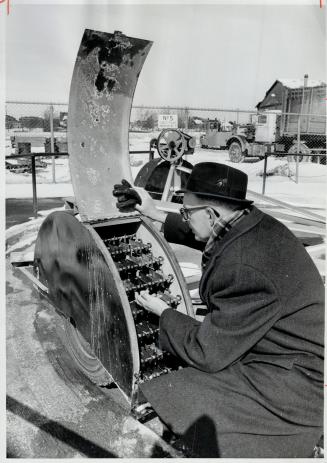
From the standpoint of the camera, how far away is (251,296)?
1662 millimetres

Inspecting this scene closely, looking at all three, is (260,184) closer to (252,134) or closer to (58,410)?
(252,134)

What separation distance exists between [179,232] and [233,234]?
4.14 ft

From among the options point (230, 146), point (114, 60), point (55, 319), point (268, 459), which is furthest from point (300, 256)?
point (230, 146)

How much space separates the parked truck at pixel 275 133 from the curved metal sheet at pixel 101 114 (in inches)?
602

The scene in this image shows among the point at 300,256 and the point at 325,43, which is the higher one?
the point at 325,43

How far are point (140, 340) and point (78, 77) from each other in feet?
6.38

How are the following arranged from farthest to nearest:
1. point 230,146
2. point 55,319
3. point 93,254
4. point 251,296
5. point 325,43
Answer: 1. point 230,146
2. point 55,319
3. point 93,254
4. point 325,43
5. point 251,296

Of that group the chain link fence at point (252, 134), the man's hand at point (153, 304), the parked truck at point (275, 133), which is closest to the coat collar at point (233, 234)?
the man's hand at point (153, 304)

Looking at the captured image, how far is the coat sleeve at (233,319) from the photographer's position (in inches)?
64.9

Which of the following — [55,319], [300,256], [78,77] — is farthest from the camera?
[55,319]

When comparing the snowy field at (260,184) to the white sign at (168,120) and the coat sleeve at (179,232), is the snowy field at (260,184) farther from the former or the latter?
the coat sleeve at (179,232)

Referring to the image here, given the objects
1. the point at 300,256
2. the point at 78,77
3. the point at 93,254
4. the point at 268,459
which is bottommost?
the point at 268,459

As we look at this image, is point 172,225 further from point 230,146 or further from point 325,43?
point 230,146

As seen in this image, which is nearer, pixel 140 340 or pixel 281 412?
pixel 281 412
